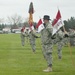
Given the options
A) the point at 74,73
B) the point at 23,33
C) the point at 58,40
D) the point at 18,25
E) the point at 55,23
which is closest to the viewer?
the point at 74,73

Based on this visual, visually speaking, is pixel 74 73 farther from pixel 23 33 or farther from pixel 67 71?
pixel 23 33

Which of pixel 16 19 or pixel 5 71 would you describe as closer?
pixel 5 71

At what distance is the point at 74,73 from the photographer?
1453cm

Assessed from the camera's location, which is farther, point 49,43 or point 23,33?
point 23,33

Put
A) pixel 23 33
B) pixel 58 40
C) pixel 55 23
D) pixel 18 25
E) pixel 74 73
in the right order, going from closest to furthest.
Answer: pixel 74 73
pixel 55 23
pixel 58 40
pixel 23 33
pixel 18 25

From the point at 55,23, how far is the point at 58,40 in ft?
16.5

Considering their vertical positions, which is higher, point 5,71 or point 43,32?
point 43,32

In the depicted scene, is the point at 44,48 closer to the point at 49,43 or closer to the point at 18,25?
the point at 49,43

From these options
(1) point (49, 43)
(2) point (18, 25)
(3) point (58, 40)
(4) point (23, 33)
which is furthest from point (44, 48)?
(2) point (18, 25)

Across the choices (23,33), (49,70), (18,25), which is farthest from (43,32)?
(18,25)

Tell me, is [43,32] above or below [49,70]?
above

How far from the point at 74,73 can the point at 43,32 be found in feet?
6.61

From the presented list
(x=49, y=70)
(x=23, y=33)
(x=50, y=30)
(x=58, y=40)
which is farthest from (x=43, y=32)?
(x=23, y=33)

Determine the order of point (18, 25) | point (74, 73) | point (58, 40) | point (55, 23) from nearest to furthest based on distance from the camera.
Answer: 1. point (74, 73)
2. point (55, 23)
3. point (58, 40)
4. point (18, 25)
